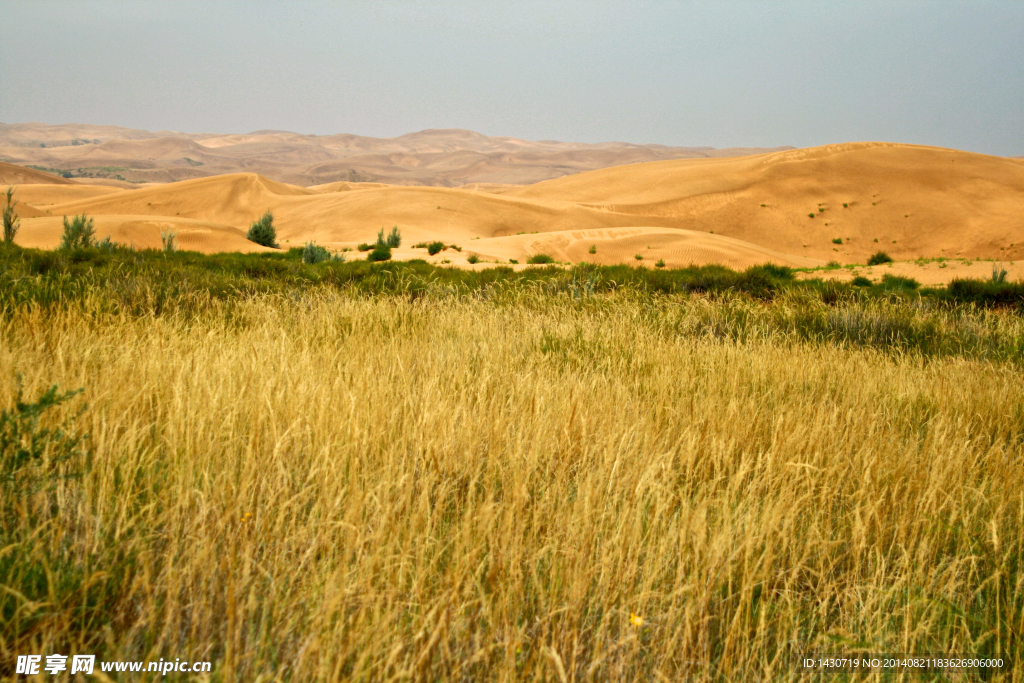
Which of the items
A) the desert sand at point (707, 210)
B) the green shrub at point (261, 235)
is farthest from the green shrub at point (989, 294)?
the green shrub at point (261, 235)

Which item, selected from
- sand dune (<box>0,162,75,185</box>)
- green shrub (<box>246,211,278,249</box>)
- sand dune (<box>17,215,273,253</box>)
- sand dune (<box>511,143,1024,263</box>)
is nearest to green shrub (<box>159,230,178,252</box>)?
sand dune (<box>17,215,273,253</box>)

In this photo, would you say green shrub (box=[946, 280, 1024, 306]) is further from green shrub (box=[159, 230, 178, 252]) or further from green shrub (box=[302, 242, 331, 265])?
green shrub (box=[159, 230, 178, 252])

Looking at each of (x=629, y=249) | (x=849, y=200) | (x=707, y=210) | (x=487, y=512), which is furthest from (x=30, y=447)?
(x=849, y=200)

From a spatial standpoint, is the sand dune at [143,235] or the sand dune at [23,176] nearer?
the sand dune at [143,235]

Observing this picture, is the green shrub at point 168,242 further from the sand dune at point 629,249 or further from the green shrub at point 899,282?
the green shrub at point 899,282

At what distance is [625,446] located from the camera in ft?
8.93

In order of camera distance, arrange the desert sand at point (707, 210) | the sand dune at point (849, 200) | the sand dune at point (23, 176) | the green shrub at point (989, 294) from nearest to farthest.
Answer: the green shrub at point (989, 294), the desert sand at point (707, 210), the sand dune at point (849, 200), the sand dune at point (23, 176)

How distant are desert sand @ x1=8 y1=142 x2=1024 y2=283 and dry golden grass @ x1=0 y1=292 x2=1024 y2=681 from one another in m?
21.4

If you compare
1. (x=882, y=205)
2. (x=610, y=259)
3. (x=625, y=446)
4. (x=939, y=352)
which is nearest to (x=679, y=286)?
(x=939, y=352)

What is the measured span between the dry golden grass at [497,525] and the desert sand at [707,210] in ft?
Answer: 70.2

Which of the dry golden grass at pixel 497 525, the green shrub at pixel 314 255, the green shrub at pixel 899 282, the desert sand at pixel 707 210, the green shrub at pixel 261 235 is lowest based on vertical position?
the dry golden grass at pixel 497 525

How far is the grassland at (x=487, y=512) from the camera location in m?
1.53

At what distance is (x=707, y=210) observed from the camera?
48812 mm

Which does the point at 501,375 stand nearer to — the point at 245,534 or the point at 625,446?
the point at 625,446
